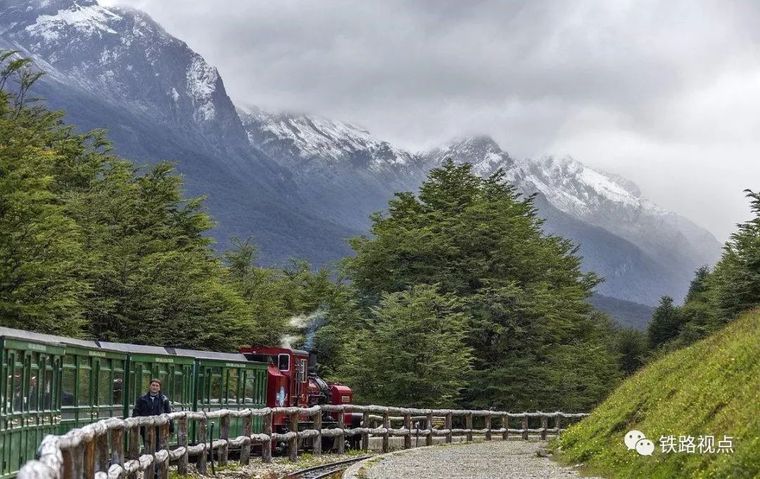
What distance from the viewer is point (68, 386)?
20.1 meters

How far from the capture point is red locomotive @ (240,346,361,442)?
34.9m

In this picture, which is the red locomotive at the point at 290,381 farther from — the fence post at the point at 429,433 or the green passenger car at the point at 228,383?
the fence post at the point at 429,433

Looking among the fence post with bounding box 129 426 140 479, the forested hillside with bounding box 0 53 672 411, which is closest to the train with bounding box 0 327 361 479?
the fence post with bounding box 129 426 140 479

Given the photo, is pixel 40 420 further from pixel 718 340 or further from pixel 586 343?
pixel 586 343

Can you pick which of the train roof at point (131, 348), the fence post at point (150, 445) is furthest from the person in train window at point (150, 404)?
the train roof at point (131, 348)

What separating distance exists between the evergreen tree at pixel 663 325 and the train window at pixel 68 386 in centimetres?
9188

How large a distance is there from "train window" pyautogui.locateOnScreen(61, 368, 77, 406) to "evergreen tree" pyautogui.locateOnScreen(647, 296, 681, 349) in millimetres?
91882

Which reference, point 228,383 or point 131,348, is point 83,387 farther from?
point 228,383

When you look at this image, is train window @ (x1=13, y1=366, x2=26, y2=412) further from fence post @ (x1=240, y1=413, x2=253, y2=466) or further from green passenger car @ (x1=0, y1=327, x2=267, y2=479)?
fence post @ (x1=240, y1=413, x2=253, y2=466)

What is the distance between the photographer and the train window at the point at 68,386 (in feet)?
65.2

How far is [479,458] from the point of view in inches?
1159

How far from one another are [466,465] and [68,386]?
1044 cm

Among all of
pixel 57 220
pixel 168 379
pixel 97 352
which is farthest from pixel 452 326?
pixel 97 352

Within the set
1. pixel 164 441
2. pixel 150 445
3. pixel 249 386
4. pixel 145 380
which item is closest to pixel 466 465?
pixel 145 380
